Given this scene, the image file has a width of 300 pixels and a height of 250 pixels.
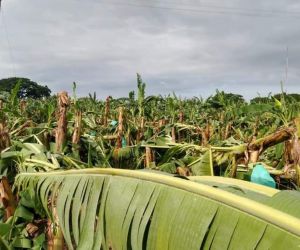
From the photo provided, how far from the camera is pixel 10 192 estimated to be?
154 centimetres

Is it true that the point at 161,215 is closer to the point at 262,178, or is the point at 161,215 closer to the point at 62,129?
the point at 262,178

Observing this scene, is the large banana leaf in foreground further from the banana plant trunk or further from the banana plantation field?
the banana plant trunk

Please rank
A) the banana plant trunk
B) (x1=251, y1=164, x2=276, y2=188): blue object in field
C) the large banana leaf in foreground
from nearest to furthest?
the large banana leaf in foreground
(x1=251, y1=164, x2=276, y2=188): blue object in field
the banana plant trunk

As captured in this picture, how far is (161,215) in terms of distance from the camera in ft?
3.02

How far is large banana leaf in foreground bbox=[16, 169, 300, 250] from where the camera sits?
2.48 feet

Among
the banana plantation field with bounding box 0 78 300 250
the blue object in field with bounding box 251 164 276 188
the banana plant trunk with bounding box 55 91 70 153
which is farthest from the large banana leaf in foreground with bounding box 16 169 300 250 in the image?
the banana plant trunk with bounding box 55 91 70 153

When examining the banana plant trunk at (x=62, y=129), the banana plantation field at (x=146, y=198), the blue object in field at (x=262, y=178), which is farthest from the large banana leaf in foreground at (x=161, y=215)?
the banana plant trunk at (x=62, y=129)

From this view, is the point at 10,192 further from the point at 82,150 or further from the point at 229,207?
the point at 229,207

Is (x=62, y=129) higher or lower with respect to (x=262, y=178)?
higher

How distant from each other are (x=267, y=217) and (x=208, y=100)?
6.24 m

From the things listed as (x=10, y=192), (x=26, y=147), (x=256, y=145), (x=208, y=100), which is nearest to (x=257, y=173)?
(x=256, y=145)

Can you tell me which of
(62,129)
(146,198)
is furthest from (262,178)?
(62,129)

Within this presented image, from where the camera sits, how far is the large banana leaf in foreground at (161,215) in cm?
76

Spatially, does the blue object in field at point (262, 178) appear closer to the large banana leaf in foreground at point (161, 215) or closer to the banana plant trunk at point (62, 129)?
the large banana leaf in foreground at point (161, 215)
